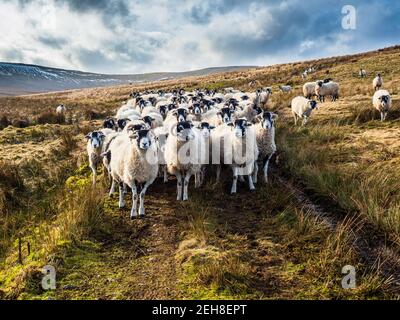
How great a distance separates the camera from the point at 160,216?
753 cm

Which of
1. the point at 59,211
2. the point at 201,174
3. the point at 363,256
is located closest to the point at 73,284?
the point at 59,211

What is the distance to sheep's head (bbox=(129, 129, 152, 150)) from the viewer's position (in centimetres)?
730

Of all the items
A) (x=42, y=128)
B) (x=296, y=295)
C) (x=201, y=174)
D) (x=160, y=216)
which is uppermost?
(x=42, y=128)

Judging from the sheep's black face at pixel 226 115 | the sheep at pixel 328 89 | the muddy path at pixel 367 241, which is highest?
the sheep at pixel 328 89

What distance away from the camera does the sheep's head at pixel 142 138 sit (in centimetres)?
730

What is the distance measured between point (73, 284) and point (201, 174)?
5155 millimetres

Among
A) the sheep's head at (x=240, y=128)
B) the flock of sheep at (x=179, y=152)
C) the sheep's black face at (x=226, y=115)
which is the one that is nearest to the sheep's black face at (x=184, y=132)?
the flock of sheep at (x=179, y=152)

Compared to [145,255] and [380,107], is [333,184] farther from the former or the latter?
[380,107]

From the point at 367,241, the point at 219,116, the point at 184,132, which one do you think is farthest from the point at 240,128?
the point at 367,241

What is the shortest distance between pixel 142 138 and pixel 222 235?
2.50 metres

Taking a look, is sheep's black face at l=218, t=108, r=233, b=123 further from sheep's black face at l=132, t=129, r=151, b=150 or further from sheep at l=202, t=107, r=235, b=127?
sheep's black face at l=132, t=129, r=151, b=150

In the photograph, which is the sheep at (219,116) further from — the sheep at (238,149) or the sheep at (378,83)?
the sheep at (378,83)

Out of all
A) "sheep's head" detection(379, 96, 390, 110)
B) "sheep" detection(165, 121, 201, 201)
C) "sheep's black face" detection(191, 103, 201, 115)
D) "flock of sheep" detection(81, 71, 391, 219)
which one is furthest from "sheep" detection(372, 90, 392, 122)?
"sheep" detection(165, 121, 201, 201)

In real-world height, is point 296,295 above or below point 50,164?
below
